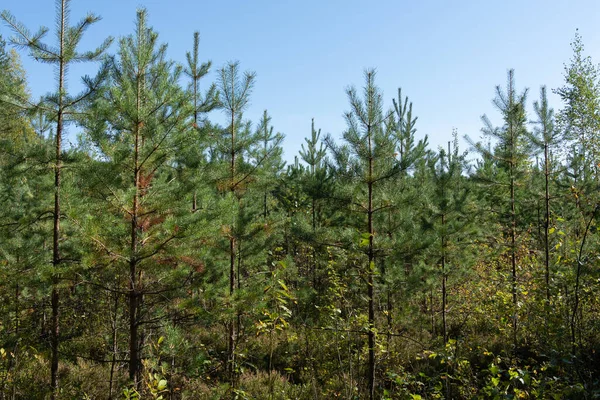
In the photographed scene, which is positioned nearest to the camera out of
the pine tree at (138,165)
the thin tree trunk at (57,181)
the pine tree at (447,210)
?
the pine tree at (138,165)

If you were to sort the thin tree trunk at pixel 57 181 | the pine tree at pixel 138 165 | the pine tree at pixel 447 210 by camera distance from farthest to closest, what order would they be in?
the pine tree at pixel 447 210, the thin tree trunk at pixel 57 181, the pine tree at pixel 138 165

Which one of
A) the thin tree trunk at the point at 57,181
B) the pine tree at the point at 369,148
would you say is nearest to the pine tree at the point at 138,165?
the thin tree trunk at the point at 57,181

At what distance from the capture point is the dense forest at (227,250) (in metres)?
5.16

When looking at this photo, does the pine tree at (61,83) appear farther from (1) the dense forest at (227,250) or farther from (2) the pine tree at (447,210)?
(2) the pine tree at (447,210)

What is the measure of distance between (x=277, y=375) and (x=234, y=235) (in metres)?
3.60

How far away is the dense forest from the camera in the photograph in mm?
5164

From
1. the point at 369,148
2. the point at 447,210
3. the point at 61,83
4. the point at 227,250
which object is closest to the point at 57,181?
the point at 61,83

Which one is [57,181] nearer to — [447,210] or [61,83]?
[61,83]

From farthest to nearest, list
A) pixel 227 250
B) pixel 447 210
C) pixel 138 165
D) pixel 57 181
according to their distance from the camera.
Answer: pixel 447 210 < pixel 227 250 < pixel 57 181 < pixel 138 165

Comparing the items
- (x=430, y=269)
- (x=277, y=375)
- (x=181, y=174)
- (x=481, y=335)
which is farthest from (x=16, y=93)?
(x=481, y=335)

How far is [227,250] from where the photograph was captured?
878 cm

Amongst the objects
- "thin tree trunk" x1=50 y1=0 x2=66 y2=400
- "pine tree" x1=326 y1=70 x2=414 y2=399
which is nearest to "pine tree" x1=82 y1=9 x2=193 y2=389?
"thin tree trunk" x1=50 y1=0 x2=66 y2=400

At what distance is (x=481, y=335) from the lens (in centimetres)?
1159

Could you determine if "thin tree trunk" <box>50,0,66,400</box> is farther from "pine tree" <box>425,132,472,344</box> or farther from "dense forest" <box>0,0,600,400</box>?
"pine tree" <box>425,132,472,344</box>
